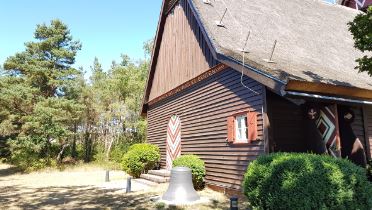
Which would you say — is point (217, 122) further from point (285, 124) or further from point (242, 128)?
point (285, 124)

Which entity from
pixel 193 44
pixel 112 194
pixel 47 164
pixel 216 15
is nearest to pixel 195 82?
pixel 193 44

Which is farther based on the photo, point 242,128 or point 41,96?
point 41,96

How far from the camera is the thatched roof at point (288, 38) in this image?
9.82 metres

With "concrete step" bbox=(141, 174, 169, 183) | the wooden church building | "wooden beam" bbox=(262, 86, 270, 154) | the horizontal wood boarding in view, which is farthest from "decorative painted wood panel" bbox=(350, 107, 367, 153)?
"concrete step" bbox=(141, 174, 169, 183)

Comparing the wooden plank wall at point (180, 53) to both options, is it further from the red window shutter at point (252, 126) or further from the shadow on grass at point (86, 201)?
the shadow on grass at point (86, 201)

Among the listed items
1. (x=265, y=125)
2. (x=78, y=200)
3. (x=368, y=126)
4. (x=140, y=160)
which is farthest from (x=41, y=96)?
(x=368, y=126)

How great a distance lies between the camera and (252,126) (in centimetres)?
946

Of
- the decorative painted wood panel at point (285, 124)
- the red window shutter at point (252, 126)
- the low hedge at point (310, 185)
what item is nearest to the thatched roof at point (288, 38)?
the decorative painted wood panel at point (285, 124)

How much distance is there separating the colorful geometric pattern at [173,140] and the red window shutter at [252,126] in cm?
553

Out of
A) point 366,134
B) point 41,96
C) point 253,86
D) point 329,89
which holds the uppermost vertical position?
point 41,96

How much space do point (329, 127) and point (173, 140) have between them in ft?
25.4

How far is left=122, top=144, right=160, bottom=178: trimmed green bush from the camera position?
15.0 meters

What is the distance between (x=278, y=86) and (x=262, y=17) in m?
7.27

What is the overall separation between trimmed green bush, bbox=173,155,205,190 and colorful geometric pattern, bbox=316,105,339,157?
4394 millimetres
